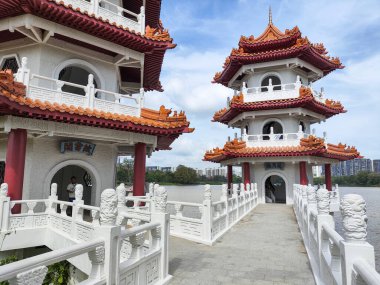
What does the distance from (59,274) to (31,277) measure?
5.62m

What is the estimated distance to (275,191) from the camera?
26500 mm

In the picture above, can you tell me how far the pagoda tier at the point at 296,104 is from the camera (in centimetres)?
1884

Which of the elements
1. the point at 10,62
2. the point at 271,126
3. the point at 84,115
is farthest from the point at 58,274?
the point at 271,126

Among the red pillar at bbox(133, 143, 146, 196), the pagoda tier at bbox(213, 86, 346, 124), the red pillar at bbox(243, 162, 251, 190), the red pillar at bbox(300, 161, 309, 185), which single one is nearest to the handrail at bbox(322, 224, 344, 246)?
the red pillar at bbox(133, 143, 146, 196)

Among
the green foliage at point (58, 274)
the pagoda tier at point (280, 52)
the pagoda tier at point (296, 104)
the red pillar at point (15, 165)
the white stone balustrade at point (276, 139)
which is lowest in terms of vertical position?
the green foliage at point (58, 274)

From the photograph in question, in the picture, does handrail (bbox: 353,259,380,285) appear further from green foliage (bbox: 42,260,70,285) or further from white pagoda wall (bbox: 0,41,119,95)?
white pagoda wall (bbox: 0,41,119,95)

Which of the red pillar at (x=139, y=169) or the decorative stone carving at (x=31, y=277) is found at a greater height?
the red pillar at (x=139, y=169)

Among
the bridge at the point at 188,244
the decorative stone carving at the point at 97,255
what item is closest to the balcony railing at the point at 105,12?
the bridge at the point at 188,244

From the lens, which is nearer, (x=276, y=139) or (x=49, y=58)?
(x=49, y=58)

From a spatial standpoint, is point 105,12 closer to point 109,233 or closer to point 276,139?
point 109,233

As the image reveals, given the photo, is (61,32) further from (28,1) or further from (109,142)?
(109,142)

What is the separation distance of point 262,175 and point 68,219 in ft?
50.6

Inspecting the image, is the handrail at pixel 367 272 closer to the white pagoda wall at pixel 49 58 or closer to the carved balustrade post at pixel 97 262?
the carved balustrade post at pixel 97 262

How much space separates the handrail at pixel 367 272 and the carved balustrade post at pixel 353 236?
0.12 meters
